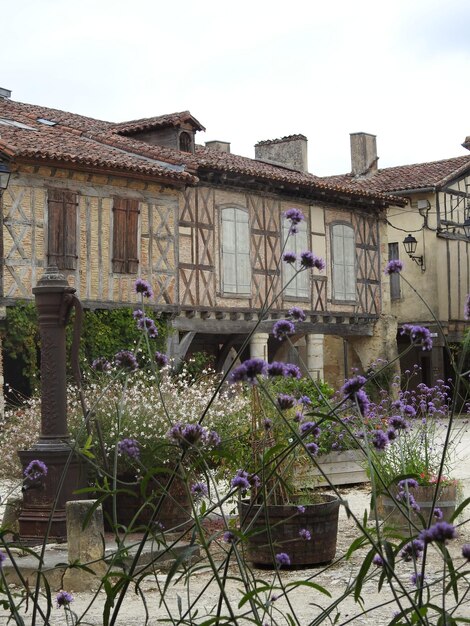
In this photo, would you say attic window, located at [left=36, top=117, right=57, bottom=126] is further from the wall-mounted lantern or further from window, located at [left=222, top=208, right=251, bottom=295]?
the wall-mounted lantern

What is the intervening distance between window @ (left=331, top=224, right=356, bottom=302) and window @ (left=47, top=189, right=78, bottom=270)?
702cm

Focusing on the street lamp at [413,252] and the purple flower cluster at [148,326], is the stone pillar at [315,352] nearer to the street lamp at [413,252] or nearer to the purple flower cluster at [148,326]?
the street lamp at [413,252]

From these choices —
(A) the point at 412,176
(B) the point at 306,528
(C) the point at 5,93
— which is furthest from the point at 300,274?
(B) the point at 306,528

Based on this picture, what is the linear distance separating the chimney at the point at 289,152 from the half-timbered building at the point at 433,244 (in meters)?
1.01

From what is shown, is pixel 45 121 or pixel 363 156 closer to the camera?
pixel 45 121

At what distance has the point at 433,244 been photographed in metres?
26.8

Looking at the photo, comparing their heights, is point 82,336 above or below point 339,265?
below

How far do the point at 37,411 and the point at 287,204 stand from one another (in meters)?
13.6

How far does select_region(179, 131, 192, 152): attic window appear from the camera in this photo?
21.1 m

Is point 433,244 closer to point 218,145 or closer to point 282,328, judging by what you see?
point 218,145

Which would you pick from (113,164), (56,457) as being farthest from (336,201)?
(56,457)

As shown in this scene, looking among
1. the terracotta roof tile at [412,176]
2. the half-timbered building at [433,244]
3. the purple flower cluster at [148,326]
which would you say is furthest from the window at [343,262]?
the purple flower cluster at [148,326]

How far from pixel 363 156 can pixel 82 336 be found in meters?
14.2

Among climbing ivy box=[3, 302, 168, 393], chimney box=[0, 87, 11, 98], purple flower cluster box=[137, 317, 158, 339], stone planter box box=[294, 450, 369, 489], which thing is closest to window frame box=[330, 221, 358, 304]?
climbing ivy box=[3, 302, 168, 393]
